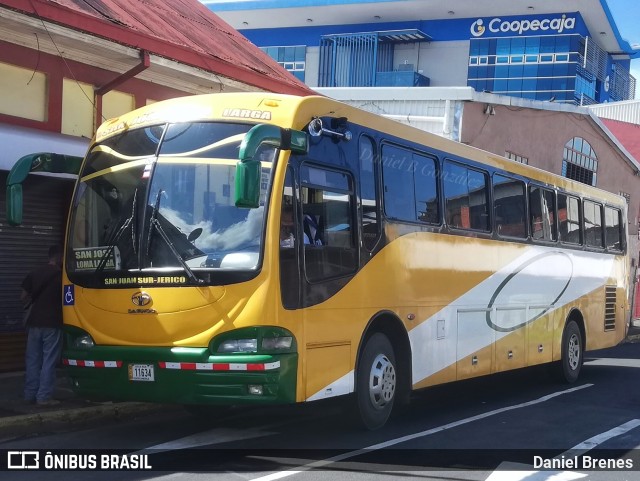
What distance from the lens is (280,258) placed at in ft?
25.5

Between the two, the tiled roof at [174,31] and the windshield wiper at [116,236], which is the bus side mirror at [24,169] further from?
the tiled roof at [174,31]

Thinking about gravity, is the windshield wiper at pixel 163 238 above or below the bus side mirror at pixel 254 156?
below

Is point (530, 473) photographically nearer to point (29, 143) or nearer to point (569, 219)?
point (29, 143)

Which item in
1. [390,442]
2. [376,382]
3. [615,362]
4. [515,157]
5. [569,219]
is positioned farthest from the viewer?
[515,157]

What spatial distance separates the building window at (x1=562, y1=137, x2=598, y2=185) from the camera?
102 ft

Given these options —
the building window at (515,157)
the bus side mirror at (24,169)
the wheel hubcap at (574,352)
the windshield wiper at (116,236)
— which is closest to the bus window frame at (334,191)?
the windshield wiper at (116,236)

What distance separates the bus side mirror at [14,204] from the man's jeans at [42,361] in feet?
6.04

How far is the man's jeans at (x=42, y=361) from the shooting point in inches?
383

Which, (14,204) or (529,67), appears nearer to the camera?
(14,204)

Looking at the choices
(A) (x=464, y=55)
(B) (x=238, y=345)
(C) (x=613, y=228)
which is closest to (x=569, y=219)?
(C) (x=613, y=228)

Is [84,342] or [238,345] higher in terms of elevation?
[238,345]

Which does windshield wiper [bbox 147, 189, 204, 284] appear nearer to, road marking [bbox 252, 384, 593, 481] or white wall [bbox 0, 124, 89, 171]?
road marking [bbox 252, 384, 593, 481]

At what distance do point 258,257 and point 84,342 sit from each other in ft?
6.69

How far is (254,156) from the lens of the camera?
7531mm
